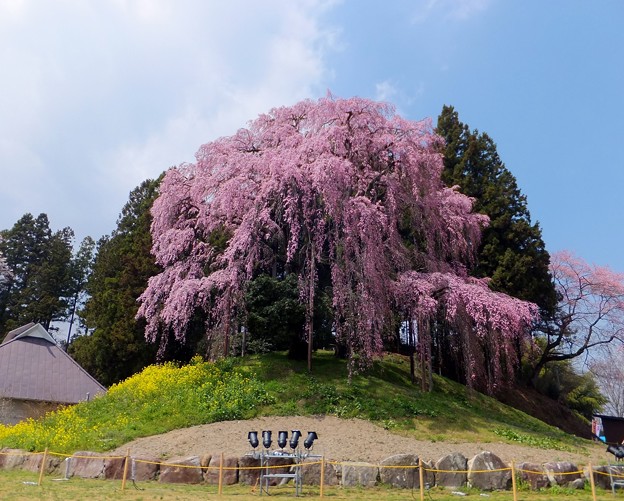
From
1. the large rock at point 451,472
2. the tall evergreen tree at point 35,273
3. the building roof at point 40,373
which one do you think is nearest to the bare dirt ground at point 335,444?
the large rock at point 451,472

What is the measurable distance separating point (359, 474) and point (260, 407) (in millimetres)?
5381

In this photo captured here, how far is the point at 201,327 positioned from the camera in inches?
893

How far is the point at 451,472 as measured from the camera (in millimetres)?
11273

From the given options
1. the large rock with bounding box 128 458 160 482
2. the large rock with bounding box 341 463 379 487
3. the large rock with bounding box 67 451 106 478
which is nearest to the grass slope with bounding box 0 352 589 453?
the large rock with bounding box 67 451 106 478

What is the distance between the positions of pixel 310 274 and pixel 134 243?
13171 millimetres

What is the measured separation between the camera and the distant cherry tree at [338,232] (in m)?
17.6

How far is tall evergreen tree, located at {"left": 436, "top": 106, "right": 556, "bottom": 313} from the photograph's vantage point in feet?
77.6

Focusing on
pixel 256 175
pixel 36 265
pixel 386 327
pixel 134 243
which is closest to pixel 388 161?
pixel 256 175

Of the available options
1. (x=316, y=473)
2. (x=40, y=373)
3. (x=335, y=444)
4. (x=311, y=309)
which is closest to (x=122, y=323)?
(x=40, y=373)

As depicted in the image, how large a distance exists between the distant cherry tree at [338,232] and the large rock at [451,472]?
19.1ft

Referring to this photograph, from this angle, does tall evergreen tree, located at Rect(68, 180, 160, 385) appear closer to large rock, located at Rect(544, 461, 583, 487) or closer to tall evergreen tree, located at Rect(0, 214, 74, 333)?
tall evergreen tree, located at Rect(0, 214, 74, 333)

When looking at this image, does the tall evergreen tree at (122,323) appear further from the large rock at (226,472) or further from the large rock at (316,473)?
the large rock at (316,473)

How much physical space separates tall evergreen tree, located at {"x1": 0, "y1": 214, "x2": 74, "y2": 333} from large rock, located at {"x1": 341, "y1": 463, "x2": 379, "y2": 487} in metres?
34.4

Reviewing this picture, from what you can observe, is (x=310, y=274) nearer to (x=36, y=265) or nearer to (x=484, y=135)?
(x=484, y=135)
